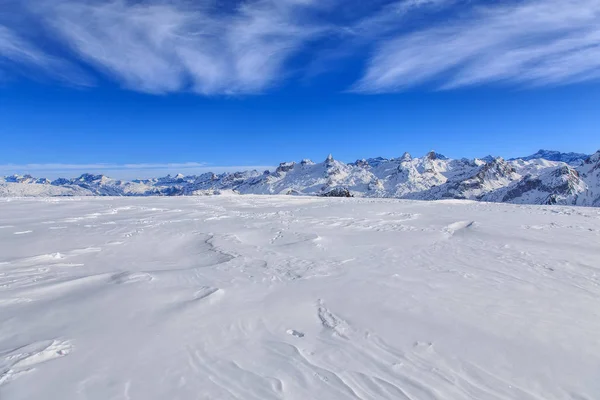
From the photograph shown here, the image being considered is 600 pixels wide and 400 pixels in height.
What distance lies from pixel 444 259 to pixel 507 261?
1.69 meters

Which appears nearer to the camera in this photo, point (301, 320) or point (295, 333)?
point (295, 333)

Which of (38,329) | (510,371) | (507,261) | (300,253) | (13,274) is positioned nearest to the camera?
(510,371)

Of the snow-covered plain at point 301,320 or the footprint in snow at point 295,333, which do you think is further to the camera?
the footprint in snow at point 295,333

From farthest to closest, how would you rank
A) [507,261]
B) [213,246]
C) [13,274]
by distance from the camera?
[213,246] < [507,261] < [13,274]

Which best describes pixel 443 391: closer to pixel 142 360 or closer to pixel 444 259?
pixel 142 360

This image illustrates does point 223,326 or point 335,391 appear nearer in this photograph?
point 335,391

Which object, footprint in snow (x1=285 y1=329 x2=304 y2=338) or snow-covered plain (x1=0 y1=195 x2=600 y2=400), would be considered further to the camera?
footprint in snow (x1=285 y1=329 x2=304 y2=338)

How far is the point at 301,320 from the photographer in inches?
250

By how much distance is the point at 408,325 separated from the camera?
240 inches

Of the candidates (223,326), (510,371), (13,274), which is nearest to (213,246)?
(13,274)

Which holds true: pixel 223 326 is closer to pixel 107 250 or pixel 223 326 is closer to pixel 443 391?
pixel 443 391

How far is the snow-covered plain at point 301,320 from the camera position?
4484 millimetres

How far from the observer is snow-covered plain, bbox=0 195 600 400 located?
4.48m

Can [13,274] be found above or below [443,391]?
above
